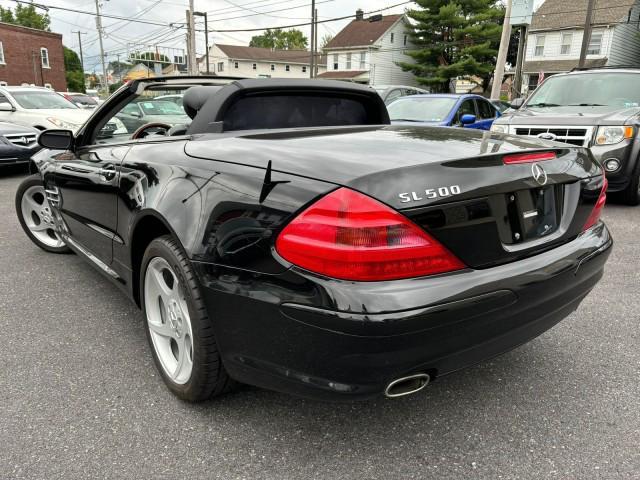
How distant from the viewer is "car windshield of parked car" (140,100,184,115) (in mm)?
3961

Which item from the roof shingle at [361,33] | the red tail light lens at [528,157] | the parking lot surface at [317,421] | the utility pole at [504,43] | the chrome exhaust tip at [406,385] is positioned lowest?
the parking lot surface at [317,421]

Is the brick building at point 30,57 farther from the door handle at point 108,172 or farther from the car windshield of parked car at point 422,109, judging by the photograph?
the door handle at point 108,172

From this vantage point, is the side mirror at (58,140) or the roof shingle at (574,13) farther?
the roof shingle at (574,13)

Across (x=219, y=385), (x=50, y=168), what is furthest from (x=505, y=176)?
(x=50, y=168)

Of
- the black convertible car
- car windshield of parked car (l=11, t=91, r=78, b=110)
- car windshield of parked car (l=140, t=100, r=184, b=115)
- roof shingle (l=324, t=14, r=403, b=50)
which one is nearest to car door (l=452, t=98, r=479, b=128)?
car windshield of parked car (l=140, t=100, r=184, b=115)

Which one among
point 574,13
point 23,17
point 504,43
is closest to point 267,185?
point 504,43

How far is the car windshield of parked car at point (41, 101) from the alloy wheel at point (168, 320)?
10555 millimetres

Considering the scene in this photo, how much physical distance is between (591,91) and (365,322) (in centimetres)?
719

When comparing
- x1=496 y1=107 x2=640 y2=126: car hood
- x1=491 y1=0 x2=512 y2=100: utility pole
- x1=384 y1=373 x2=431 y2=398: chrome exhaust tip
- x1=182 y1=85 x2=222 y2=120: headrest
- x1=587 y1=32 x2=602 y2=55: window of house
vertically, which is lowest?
x1=384 y1=373 x2=431 y2=398: chrome exhaust tip

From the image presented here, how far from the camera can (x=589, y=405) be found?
2256 millimetres

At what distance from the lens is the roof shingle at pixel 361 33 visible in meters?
43.7

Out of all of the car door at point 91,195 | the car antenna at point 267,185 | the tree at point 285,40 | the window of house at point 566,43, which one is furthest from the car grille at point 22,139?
the tree at point 285,40

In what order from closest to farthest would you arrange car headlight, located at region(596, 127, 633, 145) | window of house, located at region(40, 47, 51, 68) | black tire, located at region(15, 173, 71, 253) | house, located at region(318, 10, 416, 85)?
black tire, located at region(15, 173, 71, 253), car headlight, located at region(596, 127, 633, 145), window of house, located at region(40, 47, 51, 68), house, located at region(318, 10, 416, 85)

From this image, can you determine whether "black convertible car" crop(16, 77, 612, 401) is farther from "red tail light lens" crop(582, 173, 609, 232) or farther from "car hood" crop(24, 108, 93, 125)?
"car hood" crop(24, 108, 93, 125)
